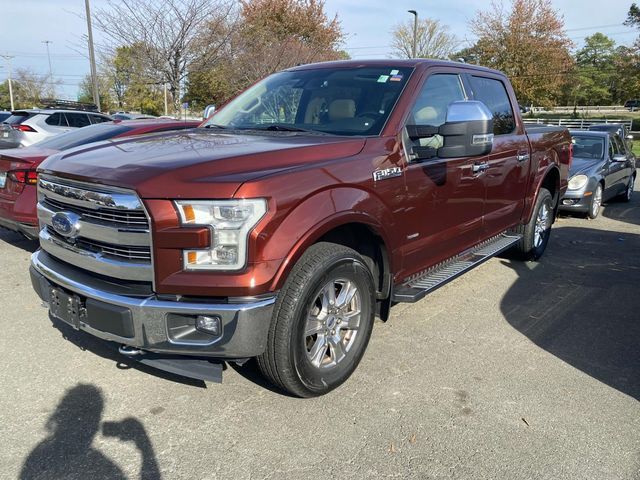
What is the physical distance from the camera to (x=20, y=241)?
676 centimetres

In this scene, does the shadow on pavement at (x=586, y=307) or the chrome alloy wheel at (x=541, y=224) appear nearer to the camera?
the shadow on pavement at (x=586, y=307)

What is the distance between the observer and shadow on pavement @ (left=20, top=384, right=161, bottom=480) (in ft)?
8.17

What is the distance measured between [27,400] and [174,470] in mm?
1149

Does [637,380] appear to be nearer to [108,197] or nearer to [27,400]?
[108,197]

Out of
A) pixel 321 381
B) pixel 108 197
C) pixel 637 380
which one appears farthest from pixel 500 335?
pixel 108 197

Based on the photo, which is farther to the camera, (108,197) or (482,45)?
(482,45)

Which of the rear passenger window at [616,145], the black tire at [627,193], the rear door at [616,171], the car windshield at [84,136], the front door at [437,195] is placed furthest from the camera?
the black tire at [627,193]

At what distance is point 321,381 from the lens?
3084 millimetres

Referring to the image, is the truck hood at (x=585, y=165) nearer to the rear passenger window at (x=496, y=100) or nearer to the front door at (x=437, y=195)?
the rear passenger window at (x=496, y=100)

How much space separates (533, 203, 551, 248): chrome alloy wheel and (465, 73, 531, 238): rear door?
75cm

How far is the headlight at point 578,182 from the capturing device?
29.1 feet

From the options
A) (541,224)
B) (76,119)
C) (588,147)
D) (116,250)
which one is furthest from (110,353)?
(76,119)

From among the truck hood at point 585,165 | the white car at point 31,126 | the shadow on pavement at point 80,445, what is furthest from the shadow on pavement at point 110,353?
the white car at point 31,126

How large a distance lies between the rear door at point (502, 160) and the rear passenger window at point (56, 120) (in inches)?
458
